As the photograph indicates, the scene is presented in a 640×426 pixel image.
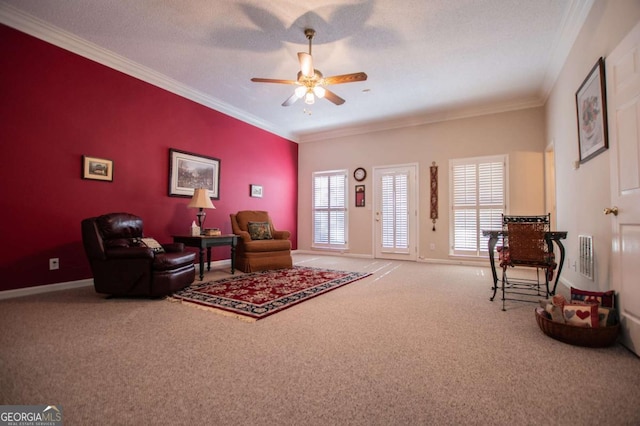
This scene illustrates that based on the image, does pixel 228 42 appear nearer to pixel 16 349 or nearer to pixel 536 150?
pixel 16 349

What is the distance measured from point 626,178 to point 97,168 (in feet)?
17.1

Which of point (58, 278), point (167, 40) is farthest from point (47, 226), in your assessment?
point (167, 40)

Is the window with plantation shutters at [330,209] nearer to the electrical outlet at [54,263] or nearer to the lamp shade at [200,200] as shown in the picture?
the lamp shade at [200,200]

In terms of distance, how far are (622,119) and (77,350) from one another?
12.8ft

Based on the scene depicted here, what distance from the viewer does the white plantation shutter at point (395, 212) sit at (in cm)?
629

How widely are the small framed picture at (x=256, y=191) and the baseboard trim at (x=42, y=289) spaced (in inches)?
123

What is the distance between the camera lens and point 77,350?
1.93 meters

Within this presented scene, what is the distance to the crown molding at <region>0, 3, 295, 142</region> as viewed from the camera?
3166 millimetres

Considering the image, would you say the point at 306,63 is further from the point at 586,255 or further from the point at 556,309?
the point at 586,255

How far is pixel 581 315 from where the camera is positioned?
2.10 m

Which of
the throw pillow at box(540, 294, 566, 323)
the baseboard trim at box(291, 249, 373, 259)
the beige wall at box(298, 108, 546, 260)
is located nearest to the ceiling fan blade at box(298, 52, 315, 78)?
the throw pillow at box(540, 294, 566, 323)

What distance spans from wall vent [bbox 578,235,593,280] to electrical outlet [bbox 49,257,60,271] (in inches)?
222

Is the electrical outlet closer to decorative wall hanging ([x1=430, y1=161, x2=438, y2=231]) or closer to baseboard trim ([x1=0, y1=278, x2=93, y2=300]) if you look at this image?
baseboard trim ([x1=0, y1=278, x2=93, y2=300])

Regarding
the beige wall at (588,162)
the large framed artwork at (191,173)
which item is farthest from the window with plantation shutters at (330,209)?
the beige wall at (588,162)
